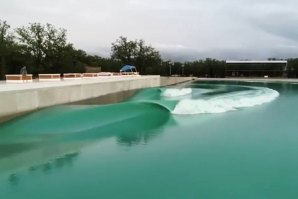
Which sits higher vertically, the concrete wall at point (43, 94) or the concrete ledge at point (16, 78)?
the concrete ledge at point (16, 78)

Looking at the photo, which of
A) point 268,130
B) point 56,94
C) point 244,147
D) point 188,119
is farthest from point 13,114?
point 268,130

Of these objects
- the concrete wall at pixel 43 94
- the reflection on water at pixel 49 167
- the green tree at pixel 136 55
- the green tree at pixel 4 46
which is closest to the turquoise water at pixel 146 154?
the reflection on water at pixel 49 167

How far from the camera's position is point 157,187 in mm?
8578

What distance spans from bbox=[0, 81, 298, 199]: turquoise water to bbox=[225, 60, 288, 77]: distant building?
228ft

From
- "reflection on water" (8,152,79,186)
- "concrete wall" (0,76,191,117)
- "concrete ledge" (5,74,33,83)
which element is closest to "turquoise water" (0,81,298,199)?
"reflection on water" (8,152,79,186)

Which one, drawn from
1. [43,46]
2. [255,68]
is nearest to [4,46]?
[43,46]

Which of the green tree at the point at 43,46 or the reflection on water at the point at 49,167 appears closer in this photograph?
the reflection on water at the point at 49,167

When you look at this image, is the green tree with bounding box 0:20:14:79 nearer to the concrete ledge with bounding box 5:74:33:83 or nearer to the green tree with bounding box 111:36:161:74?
the concrete ledge with bounding box 5:74:33:83

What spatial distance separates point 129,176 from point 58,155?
332 cm

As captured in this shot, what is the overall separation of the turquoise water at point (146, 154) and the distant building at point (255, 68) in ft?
228

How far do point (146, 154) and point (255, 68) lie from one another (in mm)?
80732

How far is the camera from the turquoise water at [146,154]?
854 cm

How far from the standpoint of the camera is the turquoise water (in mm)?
8539

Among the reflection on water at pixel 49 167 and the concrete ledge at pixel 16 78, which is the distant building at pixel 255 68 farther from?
the reflection on water at pixel 49 167
